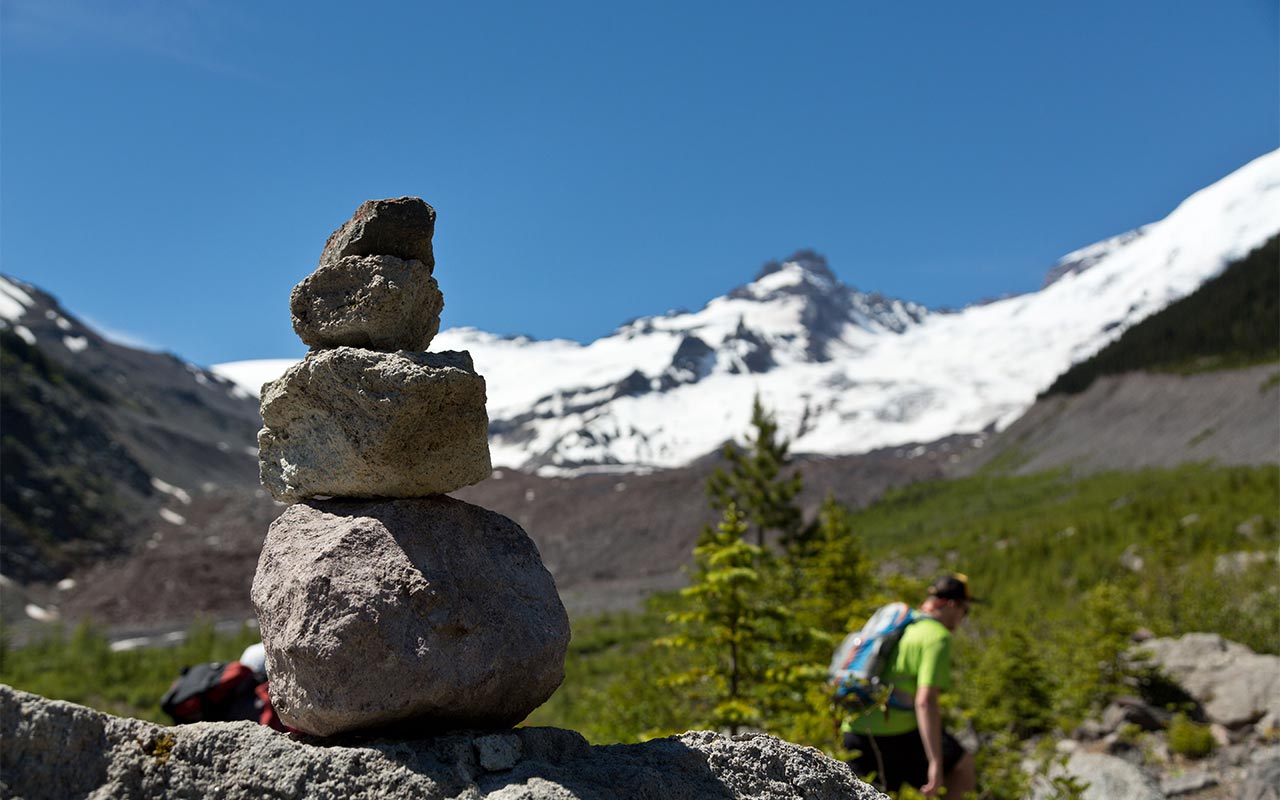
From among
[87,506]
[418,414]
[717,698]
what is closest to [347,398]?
[418,414]

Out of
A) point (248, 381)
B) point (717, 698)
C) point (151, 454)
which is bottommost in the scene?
point (717, 698)

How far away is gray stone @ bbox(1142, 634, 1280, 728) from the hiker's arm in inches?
306

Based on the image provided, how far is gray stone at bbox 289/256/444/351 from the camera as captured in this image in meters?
3.68

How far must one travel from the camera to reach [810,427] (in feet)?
510

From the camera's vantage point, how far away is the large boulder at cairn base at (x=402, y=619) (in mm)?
3232

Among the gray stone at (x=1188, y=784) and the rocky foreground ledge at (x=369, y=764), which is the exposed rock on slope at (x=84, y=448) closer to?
the gray stone at (x=1188, y=784)

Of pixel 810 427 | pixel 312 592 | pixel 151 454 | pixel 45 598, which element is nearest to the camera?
pixel 312 592

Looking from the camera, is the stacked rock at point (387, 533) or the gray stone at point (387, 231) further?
the gray stone at point (387, 231)

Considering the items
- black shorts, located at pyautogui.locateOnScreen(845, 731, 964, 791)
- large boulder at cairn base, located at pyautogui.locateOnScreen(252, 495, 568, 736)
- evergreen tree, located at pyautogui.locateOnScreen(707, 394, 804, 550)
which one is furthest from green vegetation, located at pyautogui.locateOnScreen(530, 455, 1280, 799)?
large boulder at cairn base, located at pyautogui.locateOnScreen(252, 495, 568, 736)

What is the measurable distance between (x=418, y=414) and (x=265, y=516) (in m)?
73.8

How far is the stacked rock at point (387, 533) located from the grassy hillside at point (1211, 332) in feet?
197

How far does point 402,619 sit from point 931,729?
3.90 meters

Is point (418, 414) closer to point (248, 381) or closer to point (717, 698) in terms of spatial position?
point (717, 698)

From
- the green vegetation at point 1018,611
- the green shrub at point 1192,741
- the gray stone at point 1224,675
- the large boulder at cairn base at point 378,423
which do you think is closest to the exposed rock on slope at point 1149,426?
the green vegetation at point 1018,611
